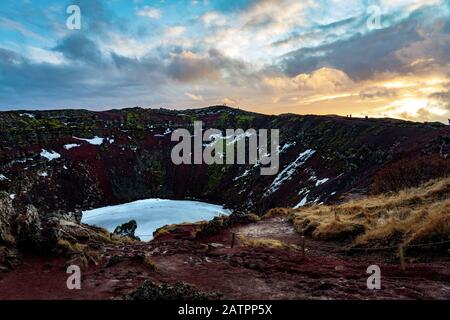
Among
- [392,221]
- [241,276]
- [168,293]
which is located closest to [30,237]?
[168,293]

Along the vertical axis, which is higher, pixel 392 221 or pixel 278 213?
pixel 392 221

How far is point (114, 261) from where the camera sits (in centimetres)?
1759

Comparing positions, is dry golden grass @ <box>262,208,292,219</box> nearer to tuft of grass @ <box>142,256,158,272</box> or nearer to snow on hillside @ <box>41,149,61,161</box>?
tuft of grass @ <box>142,256,158,272</box>

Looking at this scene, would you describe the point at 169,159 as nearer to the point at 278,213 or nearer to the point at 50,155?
the point at 50,155

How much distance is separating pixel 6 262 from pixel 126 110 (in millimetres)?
162492

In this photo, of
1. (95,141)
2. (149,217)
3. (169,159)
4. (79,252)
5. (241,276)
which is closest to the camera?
(241,276)

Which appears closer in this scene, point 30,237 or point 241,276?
point 241,276

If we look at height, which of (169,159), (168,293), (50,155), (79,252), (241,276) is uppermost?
(50,155)

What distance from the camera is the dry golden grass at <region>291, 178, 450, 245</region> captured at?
62.7 feet

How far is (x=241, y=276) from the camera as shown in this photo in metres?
15.8

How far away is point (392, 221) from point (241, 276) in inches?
460

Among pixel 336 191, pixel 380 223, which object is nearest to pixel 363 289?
pixel 380 223

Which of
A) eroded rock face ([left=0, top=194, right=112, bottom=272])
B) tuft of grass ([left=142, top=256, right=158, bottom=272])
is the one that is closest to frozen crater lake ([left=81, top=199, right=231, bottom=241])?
eroded rock face ([left=0, top=194, right=112, bottom=272])
